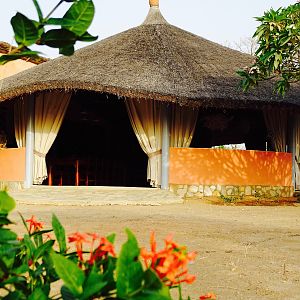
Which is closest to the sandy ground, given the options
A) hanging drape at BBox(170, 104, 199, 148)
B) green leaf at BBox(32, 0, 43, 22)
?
hanging drape at BBox(170, 104, 199, 148)

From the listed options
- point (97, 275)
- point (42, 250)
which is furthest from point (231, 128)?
point (97, 275)

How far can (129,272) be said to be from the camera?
0.68 m

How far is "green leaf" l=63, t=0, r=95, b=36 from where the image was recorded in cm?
77

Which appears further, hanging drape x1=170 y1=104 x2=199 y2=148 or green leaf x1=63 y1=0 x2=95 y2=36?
hanging drape x1=170 y1=104 x2=199 y2=148

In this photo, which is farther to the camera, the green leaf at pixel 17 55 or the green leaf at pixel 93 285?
the green leaf at pixel 17 55

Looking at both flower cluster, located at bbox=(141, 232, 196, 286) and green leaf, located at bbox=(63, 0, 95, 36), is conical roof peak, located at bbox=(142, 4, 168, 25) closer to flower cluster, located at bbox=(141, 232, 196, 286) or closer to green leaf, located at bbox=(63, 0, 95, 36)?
green leaf, located at bbox=(63, 0, 95, 36)

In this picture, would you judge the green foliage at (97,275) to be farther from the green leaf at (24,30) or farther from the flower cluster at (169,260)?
the green leaf at (24,30)

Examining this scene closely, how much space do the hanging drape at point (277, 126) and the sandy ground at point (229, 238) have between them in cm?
270

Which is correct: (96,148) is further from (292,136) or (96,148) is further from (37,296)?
(37,296)

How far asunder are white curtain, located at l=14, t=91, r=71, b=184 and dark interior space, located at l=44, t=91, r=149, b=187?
246 cm

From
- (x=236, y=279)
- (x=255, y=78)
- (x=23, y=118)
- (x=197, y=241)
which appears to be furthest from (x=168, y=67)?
(x=236, y=279)

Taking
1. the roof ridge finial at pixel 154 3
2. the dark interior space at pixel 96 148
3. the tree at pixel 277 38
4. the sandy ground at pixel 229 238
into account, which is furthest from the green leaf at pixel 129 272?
the roof ridge finial at pixel 154 3

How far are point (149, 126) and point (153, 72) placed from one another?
1.22 metres

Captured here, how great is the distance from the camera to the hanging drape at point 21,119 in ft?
35.6
